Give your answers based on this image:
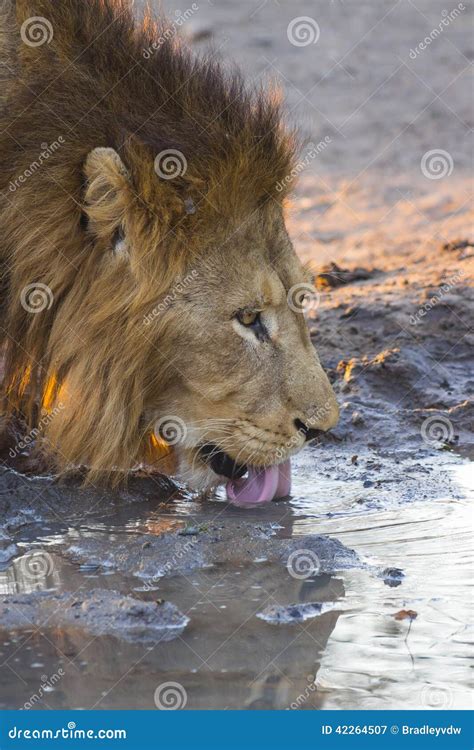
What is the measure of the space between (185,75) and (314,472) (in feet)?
7.03

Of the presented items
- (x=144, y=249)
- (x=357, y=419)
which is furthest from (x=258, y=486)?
(x=357, y=419)

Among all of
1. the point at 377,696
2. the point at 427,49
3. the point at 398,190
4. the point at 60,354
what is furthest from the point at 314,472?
the point at 427,49

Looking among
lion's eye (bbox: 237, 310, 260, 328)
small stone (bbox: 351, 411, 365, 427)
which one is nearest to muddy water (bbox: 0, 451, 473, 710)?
small stone (bbox: 351, 411, 365, 427)

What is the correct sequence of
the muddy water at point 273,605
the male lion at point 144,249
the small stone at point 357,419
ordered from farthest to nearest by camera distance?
the small stone at point 357,419, the male lion at point 144,249, the muddy water at point 273,605

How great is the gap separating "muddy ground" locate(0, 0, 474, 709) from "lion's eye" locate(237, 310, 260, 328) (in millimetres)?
848

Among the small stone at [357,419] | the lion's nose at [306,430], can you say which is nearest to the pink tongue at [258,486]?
the lion's nose at [306,430]

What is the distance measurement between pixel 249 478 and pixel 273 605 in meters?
1.12

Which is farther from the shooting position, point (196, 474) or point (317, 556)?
point (196, 474)

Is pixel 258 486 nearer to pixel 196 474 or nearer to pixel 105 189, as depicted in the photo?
pixel 196 474

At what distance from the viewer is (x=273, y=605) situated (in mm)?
4816

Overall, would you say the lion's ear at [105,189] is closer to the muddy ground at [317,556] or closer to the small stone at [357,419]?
the muddy ground at [317,556]

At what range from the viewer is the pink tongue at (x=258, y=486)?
5.85 m

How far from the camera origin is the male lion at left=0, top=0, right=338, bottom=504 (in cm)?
521

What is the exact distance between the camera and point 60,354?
548cm
